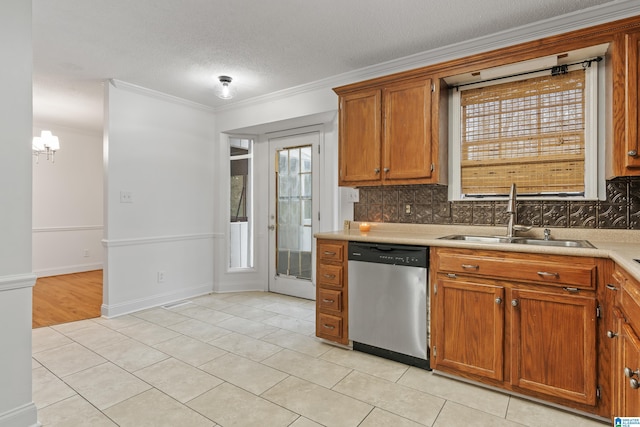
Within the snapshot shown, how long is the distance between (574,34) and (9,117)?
10.4 feet

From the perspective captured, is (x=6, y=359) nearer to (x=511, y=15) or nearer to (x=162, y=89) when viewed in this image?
(x=162, y=89)

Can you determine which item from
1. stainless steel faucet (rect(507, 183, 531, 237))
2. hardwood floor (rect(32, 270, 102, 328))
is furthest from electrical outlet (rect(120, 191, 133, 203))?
stainless steel faucet (rect(507, 183, 531, 237))

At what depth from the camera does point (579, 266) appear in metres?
1.82

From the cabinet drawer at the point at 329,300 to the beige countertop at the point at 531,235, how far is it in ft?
1.45

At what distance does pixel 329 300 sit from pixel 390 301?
0.54m

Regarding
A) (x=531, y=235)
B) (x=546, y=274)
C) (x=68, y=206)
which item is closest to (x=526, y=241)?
(x=531, y=235)

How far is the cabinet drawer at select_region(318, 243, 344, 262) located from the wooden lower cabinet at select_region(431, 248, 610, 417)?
2.43 ft

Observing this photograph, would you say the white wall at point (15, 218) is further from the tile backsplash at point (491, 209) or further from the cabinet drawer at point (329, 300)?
the tile backsplash at point (491, 209)

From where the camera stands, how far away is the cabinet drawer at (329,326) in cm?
274

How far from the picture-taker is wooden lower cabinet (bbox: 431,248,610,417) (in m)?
1.81

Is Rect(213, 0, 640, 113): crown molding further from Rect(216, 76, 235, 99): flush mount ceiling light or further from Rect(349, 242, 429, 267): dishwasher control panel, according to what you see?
Rect(349, 242, 429, 267): dishwasher control panel

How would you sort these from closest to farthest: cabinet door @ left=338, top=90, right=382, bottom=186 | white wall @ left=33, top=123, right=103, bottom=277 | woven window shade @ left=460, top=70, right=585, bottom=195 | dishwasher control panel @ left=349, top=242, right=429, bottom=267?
dishwasher control panel @ left=349, top=242, right=429, bottom=267 → woven window shade @ left=460, top=70, right=585, bottom=195 → cabinet door @ left=338, top=90, right=382, bottom=186 → white wall @ left=33, top=123, right=103, bottom=277

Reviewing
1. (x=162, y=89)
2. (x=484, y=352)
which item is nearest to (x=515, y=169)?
(x=484, y=352)

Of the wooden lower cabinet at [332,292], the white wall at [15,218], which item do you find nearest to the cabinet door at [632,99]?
the wooden lower cabinet at [332,292]
